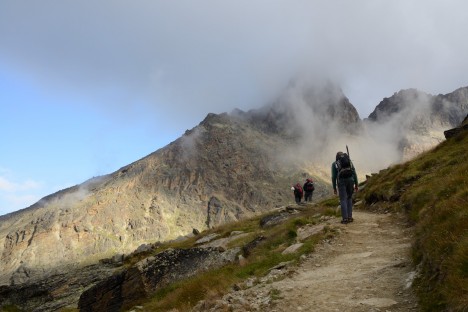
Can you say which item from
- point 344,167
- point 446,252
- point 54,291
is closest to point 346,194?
point 344,167

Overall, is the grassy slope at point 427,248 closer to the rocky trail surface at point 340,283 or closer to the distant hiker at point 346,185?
the rocky trail surface at point 340,283

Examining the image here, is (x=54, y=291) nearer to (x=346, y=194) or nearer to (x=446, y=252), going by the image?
(x=346, y=194)

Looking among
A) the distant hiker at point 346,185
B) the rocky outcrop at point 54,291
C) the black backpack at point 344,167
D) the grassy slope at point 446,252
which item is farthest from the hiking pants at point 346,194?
the rocky outcrop at point 54,291

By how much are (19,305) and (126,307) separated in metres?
22.3

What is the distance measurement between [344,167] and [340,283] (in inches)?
367

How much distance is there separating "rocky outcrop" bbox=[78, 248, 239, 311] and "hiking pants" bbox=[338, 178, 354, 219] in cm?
560

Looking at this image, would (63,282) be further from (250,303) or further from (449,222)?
(449,222)

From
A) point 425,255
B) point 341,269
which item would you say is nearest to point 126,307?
point 341,269

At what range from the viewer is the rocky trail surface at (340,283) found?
27.2ft

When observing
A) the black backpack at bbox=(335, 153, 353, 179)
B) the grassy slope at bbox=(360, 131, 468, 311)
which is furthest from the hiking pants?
the grassy slope at bbox=(360, 131, 468, 311)

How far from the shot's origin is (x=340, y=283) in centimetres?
976

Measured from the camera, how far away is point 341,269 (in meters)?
11.2

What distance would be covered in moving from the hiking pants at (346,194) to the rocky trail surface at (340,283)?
3450 millimetres

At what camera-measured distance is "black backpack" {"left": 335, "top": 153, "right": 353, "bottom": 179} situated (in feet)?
59.7
